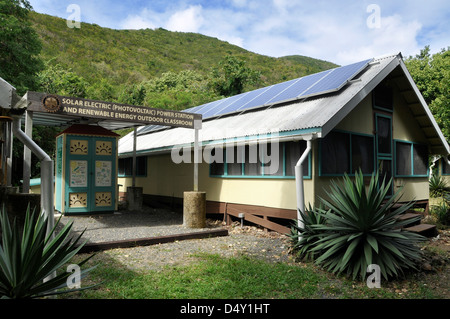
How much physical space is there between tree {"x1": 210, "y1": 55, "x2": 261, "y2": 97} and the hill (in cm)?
815

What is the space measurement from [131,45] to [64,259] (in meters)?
76.7

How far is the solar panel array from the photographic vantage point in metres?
9.41

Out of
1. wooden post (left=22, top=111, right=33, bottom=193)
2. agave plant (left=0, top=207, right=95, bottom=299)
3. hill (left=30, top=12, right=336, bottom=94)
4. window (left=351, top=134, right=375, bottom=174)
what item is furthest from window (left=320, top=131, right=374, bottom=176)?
hill (left=30, top=12, right=336, bottom=94)

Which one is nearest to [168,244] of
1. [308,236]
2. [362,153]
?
[308,236]

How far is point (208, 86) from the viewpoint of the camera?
137 ft

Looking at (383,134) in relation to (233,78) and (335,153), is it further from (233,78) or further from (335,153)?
(233,78)

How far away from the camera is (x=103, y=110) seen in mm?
8508

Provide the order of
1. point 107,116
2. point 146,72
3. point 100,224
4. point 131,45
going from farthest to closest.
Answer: point 131,45
point 146,72
point 100,224
point 107,116

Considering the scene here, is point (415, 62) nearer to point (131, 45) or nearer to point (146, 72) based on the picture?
point (146, 72)

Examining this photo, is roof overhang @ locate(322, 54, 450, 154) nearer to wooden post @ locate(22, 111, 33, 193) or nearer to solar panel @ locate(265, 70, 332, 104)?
solar panel @ locate(265, 70, 332, 104)

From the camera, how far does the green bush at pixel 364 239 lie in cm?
546
